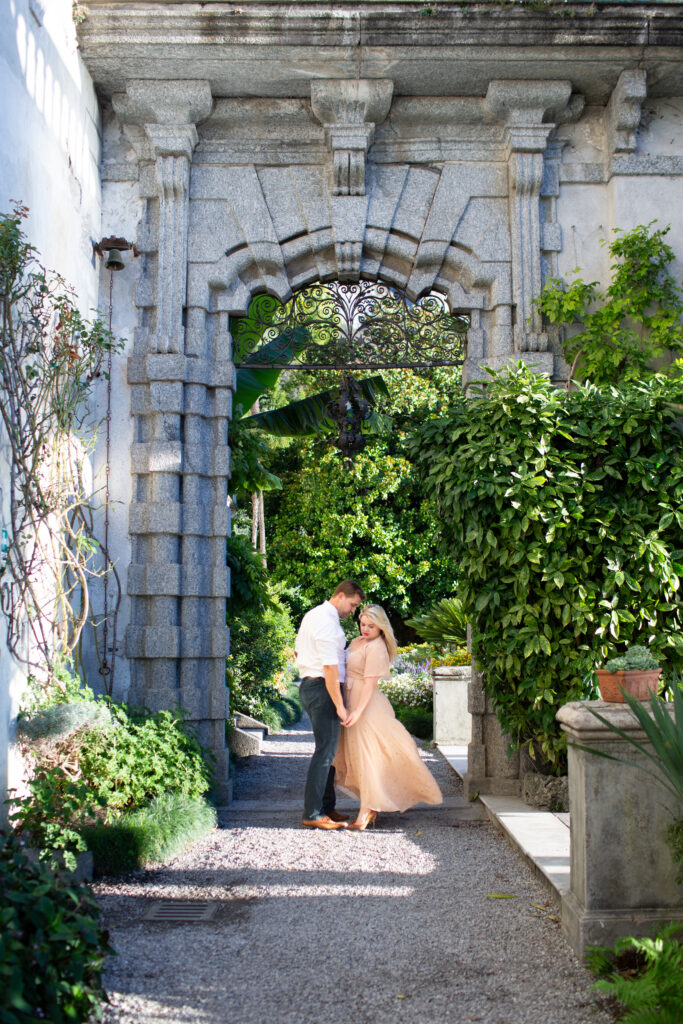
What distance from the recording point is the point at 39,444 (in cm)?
538

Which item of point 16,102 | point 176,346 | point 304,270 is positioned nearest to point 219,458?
point 176,346

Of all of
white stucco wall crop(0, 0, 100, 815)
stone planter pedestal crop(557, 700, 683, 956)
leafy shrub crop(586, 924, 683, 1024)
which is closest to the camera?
leafy shrub crop(586, 924, 683, 1024)

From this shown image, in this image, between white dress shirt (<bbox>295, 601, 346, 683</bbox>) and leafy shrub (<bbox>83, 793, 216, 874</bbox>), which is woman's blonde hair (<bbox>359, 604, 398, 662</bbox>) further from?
leafy shrub (<bbox>83, 793, 216, 874</bbox>)

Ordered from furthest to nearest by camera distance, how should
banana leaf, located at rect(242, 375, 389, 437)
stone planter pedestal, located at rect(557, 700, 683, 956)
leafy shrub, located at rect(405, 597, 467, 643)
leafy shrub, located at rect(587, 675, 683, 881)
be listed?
leafy shrub, located at rect(405, 597, 467, 643)
banana leaf, located at rect(242, 375, 389, 437)
stone planter pedestal, located at rect(557, 700, 683, 956)
leafy shrub, located at rect(587, 675, 683, 881)

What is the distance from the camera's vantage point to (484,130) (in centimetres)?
715

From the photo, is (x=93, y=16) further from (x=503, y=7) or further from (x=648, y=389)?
(x=648, y=389)

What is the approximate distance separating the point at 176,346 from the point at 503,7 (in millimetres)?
3472

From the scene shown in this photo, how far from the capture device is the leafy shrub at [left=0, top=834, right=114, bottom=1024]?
2475 millimetres

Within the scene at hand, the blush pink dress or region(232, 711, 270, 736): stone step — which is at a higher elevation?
the blush pink dress

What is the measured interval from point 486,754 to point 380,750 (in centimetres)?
97

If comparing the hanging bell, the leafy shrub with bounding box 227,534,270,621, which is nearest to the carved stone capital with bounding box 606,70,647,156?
the hanging bell

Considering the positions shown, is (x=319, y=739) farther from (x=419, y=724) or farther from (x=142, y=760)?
(x=419, y=724)

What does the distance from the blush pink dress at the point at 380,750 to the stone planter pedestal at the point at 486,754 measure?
524 mm

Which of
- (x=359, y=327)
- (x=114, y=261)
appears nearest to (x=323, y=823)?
(x=359, y=327)
